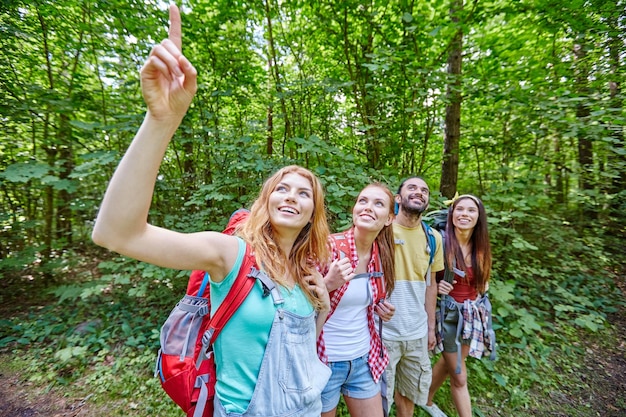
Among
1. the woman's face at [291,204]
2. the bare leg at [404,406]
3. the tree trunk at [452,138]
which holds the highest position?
the tree trunk at [452,138]

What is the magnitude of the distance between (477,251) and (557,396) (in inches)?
93.5

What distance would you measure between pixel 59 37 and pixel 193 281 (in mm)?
4812

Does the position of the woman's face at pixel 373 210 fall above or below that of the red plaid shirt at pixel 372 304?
above

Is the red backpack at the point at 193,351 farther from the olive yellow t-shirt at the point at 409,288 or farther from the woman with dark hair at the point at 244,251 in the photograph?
the olive yellow t-shirt at the point at 409,288

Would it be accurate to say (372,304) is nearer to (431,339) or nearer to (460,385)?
(431,339)

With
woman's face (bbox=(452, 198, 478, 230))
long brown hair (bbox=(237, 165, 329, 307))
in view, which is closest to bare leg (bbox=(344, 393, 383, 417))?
long brown hair (bbox=(237, 165, 329, 307))

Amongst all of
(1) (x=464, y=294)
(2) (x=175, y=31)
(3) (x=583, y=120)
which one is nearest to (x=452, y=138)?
(3) (x=583, y=120)

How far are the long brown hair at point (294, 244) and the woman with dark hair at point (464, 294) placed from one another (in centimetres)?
155

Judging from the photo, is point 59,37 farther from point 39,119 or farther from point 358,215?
point 358,215

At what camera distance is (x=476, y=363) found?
3.44m

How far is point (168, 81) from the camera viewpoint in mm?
874

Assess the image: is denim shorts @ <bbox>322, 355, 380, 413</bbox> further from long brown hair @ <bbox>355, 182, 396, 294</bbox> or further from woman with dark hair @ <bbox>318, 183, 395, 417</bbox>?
long brown hair @ <bbox>355, 182, 396, 294</bbox>

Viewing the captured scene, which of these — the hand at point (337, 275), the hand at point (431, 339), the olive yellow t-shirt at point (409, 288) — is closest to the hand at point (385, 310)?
the olive yellow t-shirt at point (409, 288)

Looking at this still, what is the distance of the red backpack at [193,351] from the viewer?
1.16 meters
